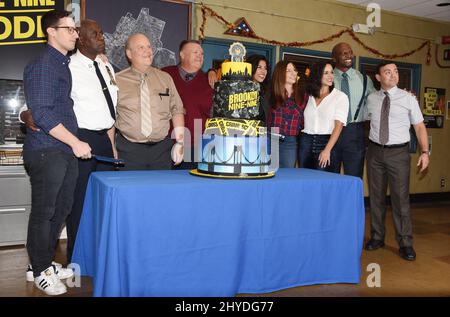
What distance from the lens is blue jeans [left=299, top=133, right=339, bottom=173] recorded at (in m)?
3.38

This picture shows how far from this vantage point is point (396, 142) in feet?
11.1

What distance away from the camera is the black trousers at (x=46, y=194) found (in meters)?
2.40

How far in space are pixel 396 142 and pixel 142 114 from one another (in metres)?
2.03

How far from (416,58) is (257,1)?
2842 millimetres

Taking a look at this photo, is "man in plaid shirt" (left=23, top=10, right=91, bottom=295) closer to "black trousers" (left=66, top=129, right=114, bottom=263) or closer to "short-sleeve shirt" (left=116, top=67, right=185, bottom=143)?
"black trousers" (left=66, top=129, right=114, bottom=263)

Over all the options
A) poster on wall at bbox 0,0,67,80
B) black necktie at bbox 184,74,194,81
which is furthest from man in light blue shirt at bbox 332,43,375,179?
poster on wall at bbox 0,0,67,80


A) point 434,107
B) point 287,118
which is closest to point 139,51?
point 287,118

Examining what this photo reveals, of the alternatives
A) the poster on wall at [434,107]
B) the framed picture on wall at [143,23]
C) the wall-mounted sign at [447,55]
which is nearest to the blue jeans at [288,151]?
the framed picture on wall at [143,23]

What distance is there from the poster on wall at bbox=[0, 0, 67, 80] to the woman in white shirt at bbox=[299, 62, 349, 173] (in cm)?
250

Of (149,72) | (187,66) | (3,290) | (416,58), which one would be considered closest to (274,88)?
(187,66)

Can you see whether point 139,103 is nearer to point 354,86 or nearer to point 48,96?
point 48,96

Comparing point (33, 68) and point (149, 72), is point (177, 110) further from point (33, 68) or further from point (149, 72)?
point (33, 68)

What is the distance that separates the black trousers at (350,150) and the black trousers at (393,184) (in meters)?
0.09

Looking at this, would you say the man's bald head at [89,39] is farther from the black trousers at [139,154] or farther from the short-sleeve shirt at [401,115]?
the short-sleeve shirt at [401,115]
